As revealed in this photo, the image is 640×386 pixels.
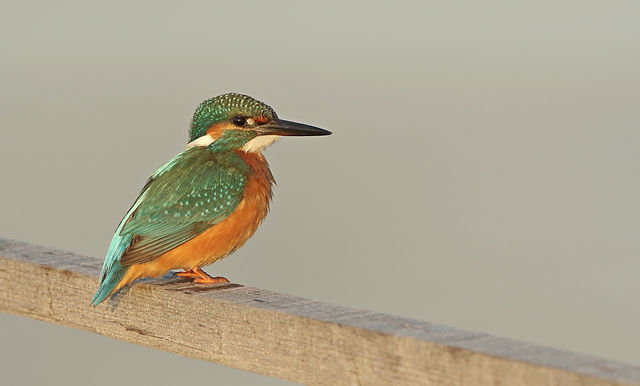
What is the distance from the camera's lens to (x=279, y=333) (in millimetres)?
3000

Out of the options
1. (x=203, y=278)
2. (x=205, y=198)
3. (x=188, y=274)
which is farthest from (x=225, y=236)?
(x=203, y=278)

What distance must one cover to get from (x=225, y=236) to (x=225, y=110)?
65 centimetres

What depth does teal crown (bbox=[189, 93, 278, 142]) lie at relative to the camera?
4867 millimetres

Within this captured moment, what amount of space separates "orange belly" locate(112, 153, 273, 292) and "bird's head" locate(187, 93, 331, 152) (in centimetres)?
9

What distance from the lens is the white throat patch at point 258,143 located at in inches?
193

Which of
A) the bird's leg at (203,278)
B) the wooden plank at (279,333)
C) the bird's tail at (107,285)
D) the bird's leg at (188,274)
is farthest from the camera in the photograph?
the bird's leg at (188,274)

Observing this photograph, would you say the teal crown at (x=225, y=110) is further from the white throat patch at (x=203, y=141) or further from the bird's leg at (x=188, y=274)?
the bird's leg at (x=188, y=274)

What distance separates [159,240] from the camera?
4.26 meters

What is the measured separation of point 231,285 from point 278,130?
4.77ft

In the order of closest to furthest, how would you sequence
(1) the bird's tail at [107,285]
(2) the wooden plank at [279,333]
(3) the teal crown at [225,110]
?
(2) the wooden plank at [279,333], (1) the bird's tail at [107,285], (3) the teal crown at [225,110]

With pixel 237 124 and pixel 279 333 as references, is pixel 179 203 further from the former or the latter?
pixel 279 333

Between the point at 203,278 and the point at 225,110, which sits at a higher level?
the point at 225,110

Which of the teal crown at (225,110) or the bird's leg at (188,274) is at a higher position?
the teal crown at (225,110)

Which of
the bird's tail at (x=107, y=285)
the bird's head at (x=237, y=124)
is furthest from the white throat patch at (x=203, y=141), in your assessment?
the bird's tail at (x=107, y=285)
